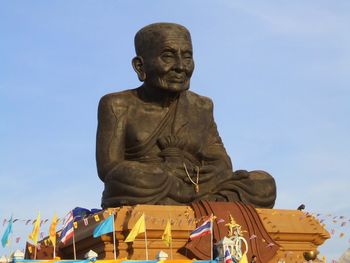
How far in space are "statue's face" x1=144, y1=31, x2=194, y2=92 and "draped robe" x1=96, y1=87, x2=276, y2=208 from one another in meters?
0.56

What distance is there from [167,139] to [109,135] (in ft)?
3.16

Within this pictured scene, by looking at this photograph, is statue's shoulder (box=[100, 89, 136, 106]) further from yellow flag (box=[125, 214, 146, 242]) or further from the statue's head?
yellow flag (box=[125, 214, 146, 242])

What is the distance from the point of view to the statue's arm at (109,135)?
17.0 metres

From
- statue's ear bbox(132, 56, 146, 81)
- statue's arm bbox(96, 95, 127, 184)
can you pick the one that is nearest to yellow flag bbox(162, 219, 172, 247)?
statue's arm bbox(96, 95, 127, 184)

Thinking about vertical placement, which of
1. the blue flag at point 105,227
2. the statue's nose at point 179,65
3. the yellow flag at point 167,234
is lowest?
the yellow flag at point 167,234

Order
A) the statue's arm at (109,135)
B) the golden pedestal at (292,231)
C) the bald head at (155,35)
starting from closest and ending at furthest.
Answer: the golden pedestal at (292,231)
the statue's arm at (109,135)
the bald head at (155,35)

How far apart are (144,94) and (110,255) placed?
338 cm

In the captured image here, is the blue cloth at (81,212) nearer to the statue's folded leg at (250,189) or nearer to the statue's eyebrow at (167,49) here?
the statue's folded leg at (250,189)

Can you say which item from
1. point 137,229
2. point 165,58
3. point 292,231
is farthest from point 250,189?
point 137,229

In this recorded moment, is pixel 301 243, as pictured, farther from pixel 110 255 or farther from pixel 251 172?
pixel 110 255

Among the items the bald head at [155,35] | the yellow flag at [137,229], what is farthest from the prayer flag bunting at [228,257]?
the bald head at [155,35]

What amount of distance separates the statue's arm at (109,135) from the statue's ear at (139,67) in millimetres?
584

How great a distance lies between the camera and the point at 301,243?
1669 cm

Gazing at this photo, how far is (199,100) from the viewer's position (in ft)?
60.3
